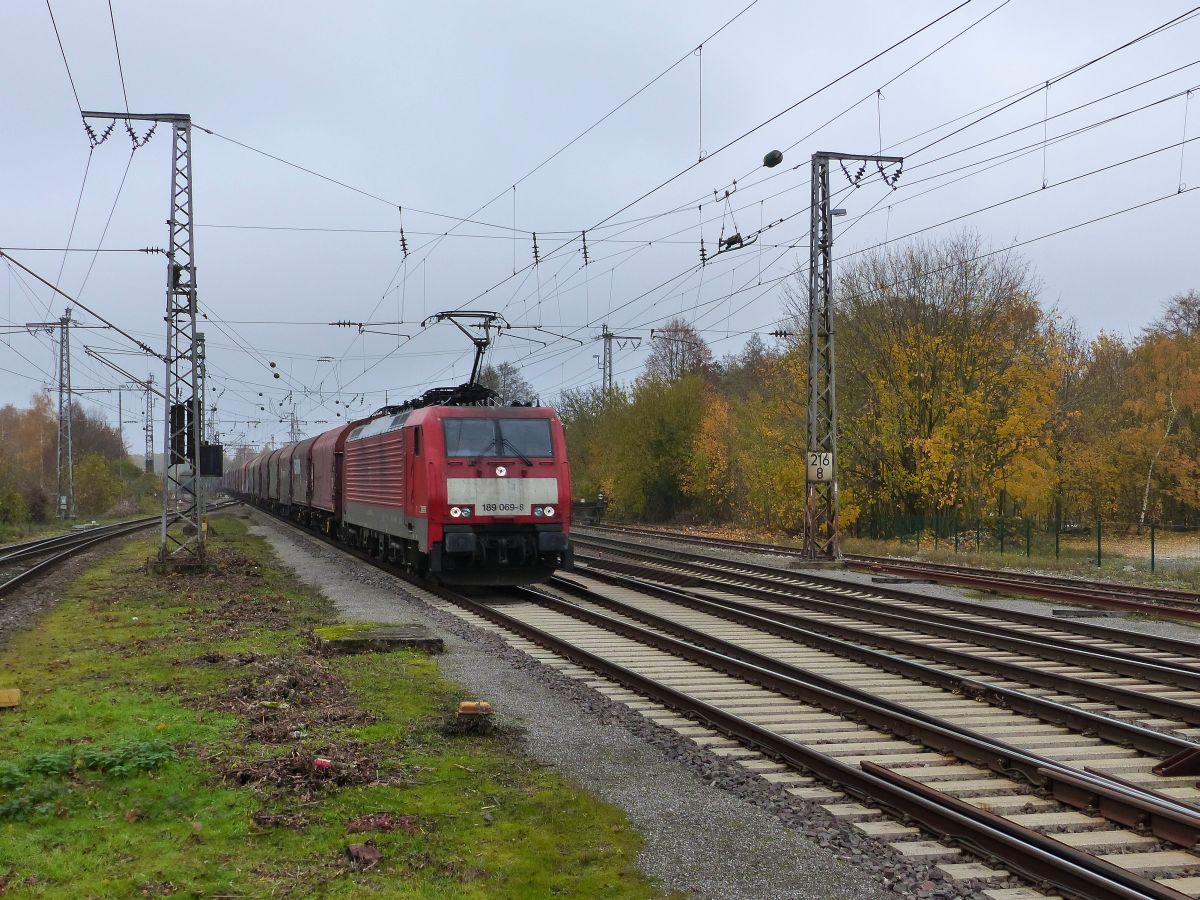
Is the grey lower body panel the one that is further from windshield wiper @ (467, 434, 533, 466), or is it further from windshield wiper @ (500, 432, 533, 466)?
windshield wiper @ (500, 432, 533, 466)

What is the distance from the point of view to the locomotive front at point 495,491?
1828 centimetres

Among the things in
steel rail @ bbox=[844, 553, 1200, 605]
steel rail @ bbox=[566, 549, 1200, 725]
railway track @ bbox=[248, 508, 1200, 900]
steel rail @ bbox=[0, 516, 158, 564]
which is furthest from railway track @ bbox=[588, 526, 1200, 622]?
steel rail @ bbox=[0, 516, 158, 564]

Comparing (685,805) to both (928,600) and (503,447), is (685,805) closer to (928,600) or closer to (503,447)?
(928,600)

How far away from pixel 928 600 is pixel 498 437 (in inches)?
295

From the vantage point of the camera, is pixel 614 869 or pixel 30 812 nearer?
pixel 614 869

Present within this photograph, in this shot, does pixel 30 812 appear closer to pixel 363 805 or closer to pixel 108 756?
pixel 108 756

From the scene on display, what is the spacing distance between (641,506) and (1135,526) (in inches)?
768

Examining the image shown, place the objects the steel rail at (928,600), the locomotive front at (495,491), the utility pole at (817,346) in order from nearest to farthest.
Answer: the steel rail at (928,600) → the locomotive front at (495,491) → the utility pole at (817,346)

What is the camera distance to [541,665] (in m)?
11.7

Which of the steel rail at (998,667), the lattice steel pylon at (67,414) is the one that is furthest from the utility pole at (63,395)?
the steel rail at (998,667)

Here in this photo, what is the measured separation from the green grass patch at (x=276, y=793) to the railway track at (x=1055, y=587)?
11.3 metres

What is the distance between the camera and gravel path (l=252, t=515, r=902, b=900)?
5.40 m

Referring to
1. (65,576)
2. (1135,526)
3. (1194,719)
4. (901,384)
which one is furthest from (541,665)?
(1135,526)

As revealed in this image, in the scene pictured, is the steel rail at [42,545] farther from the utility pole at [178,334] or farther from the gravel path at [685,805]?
the gravel path at [685,805]
